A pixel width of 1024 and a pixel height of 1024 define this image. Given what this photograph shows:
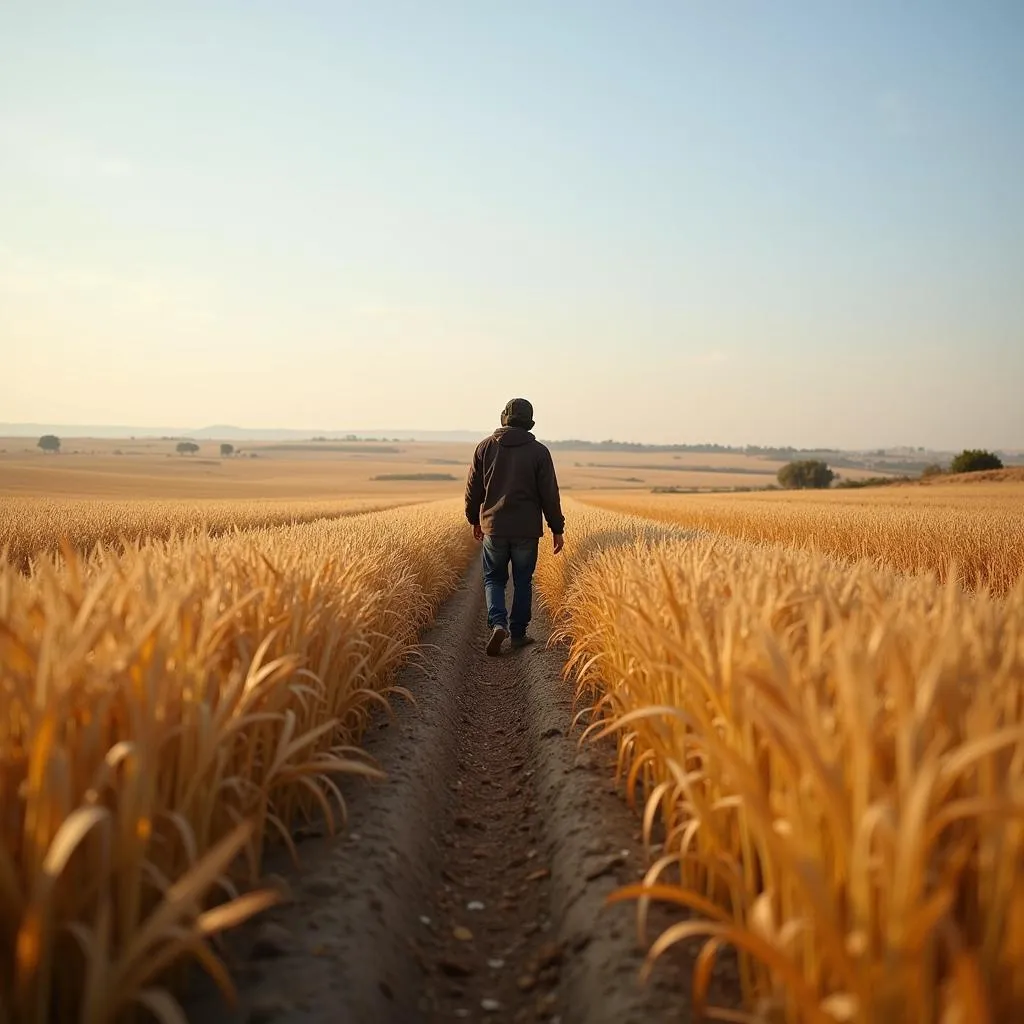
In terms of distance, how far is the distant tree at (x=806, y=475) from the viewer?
7081 centimetres

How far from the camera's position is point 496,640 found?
701cm

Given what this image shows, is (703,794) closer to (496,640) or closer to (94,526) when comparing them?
(496,640)

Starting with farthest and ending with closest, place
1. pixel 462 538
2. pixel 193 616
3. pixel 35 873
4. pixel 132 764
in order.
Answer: pixel 462 538 < pixel 193 616 < pixel 132 764 < pixel 35 873

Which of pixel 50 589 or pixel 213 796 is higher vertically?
pixel 50 589

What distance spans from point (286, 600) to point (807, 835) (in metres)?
2.58

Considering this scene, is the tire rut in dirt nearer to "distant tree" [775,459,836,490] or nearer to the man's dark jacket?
the man's dark jacket

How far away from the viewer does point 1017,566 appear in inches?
343

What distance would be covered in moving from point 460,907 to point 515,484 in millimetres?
4631

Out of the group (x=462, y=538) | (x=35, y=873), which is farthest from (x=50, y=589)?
(x=462, y=538)

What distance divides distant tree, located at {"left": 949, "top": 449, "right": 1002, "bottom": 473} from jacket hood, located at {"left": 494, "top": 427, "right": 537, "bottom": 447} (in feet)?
175

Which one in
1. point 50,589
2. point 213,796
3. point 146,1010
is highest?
point 50,589

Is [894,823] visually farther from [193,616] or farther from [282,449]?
[282,449]

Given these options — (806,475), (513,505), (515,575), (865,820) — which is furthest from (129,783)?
(806,475)

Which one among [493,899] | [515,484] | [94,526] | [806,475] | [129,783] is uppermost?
[806,475]
